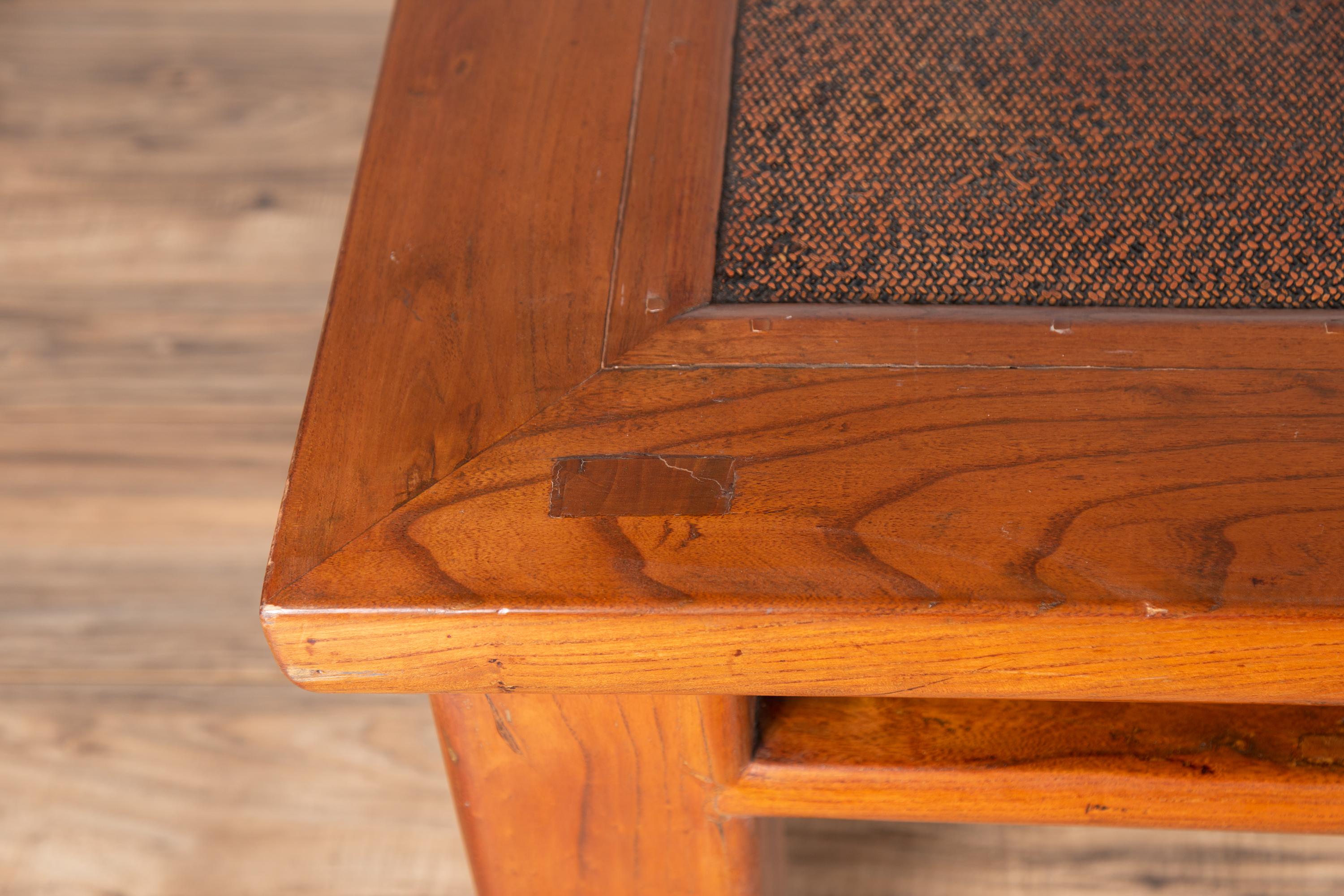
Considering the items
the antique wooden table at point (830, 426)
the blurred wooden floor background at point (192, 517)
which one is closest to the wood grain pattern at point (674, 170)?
the antique wooden table at point (830, 426)

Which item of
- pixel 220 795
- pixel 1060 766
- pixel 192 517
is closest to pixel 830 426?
pixel 1060 766

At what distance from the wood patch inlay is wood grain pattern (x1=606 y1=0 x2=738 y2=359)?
1.9 inches

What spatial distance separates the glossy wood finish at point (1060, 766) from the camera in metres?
0.44

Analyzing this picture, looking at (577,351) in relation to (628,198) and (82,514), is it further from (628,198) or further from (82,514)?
(82,514)

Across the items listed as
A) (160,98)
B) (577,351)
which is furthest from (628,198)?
(160,98)

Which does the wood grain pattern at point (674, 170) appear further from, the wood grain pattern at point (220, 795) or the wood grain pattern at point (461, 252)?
the wood grain pattern at point (220, 795)

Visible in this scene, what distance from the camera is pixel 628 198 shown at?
1.46 feet

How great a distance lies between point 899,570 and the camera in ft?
1.09

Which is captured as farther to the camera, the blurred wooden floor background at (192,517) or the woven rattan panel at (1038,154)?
the blurred wooden floor background at (192,517)

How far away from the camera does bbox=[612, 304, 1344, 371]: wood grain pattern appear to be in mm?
387

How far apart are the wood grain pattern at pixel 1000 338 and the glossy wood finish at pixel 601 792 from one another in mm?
116

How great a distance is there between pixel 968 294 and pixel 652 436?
0.39 ft

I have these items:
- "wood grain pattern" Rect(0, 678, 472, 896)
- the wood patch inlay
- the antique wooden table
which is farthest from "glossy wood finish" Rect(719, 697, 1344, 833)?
"wood grain pattern" Rect(0, 678, 472, 896)

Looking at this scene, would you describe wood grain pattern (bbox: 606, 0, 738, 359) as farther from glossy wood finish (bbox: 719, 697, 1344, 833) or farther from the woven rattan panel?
glossy wood finish (bbox: 719, 697, 1344, 833)
